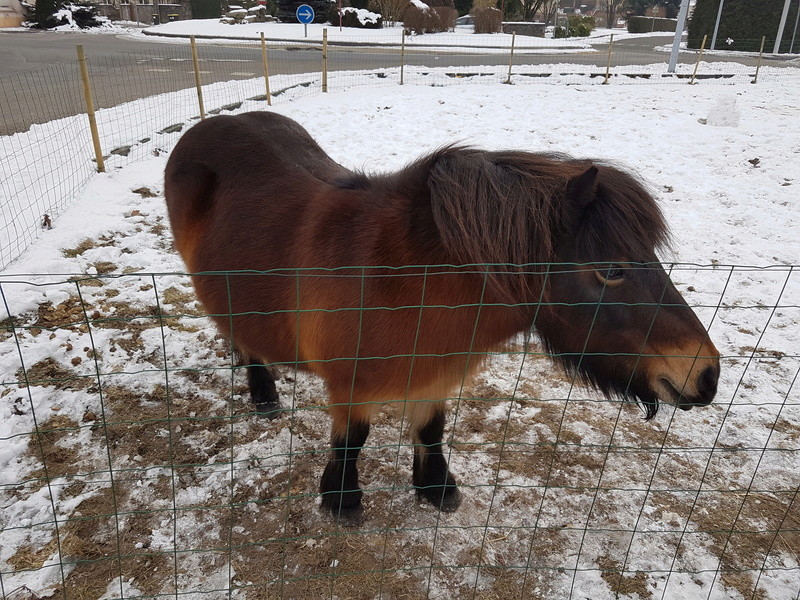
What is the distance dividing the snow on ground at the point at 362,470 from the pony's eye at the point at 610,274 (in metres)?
0.57

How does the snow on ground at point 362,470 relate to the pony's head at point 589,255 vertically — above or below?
below

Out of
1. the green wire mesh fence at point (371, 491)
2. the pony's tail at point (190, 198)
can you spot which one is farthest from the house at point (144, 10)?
the green wire mesh fence at point (371, 491)

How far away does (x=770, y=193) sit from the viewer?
663 centimetres

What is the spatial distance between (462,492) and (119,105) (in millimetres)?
10080

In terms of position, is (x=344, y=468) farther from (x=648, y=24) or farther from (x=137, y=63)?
(x=648, y=24)

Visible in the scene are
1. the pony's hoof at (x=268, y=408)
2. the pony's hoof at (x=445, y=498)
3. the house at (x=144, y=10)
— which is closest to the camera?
Result: the pony's hoof at (x=445, y=498)

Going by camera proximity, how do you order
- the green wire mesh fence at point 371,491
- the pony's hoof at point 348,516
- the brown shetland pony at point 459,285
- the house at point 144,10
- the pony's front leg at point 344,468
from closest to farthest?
the brown shetland pony at point 459,285, the green wire mesh fence at point 371,491, the pony's front leg at point 344,468, the pony's hoof at point 348,516, the house at point 144,10

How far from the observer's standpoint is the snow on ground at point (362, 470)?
7.46 feet

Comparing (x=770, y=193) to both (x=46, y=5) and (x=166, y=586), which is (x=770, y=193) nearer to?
(x=166, y=586)

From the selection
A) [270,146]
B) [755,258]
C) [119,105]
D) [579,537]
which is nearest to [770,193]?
[755,258]

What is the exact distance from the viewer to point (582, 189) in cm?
182

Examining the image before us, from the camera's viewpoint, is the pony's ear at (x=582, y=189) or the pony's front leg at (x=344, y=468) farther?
the pony's front leg at (x=344, y=468)

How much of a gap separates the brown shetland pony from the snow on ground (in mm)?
268

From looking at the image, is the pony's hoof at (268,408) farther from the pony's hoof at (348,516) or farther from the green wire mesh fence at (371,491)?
the pony's hoof at (348,516)
